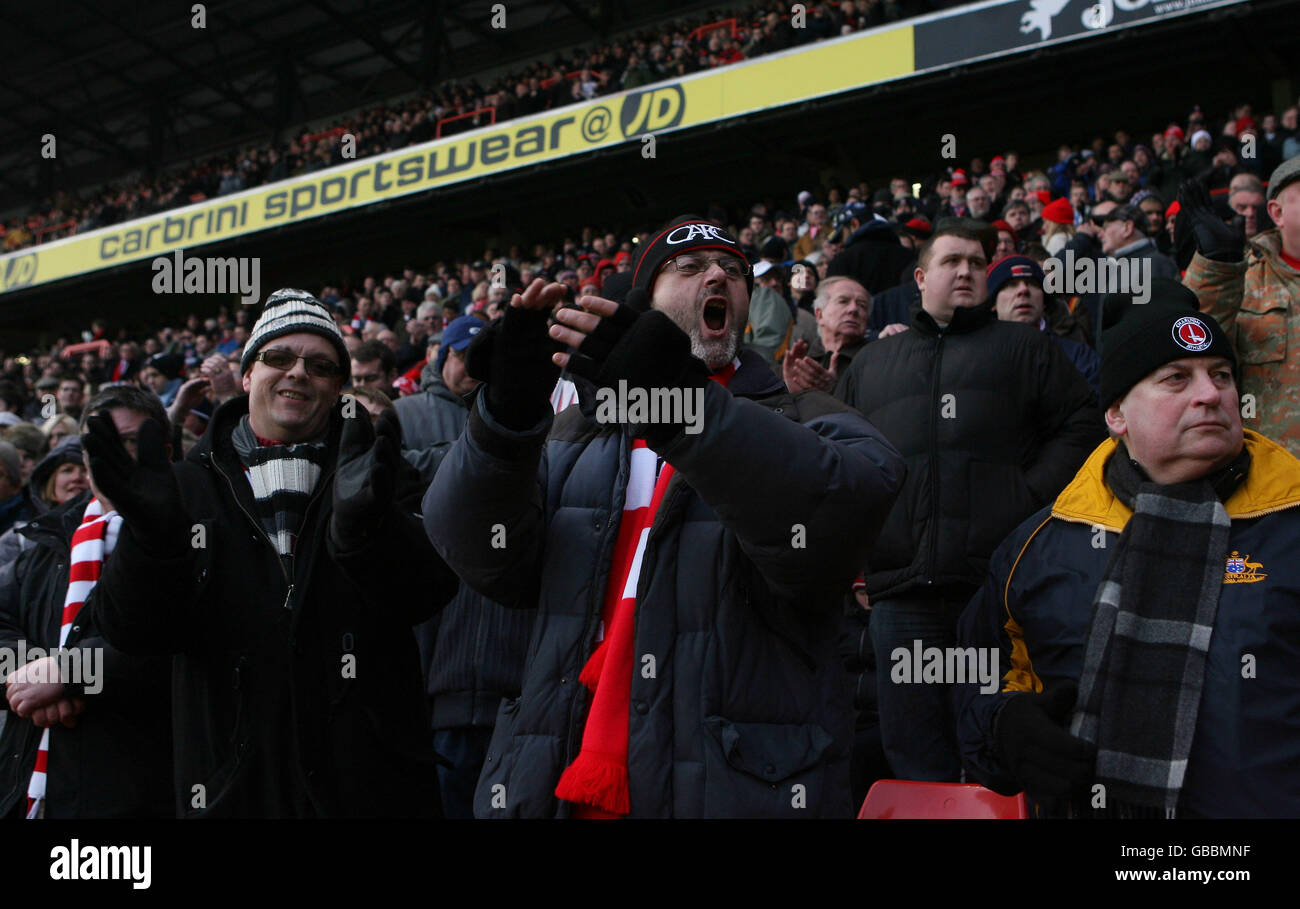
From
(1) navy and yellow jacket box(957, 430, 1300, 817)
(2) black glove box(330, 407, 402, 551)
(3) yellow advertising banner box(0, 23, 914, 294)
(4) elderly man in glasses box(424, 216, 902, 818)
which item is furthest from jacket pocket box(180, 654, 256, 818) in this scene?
(3) yellow advertising banner box(0, 23, 914, 294)

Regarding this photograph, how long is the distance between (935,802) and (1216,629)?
0.87m

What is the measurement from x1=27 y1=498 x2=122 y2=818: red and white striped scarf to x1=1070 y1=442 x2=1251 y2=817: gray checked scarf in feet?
7.72

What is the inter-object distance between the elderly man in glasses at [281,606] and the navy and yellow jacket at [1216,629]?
1.24 metres

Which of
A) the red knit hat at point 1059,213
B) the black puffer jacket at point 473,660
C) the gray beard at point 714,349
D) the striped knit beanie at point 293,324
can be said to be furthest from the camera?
the red knit hat at point 1059,213

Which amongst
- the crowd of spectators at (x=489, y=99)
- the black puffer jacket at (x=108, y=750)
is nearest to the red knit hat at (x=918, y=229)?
the black puffer jacket at (x=108, y=750)

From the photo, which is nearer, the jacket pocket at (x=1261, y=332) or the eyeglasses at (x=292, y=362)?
the eyeglasses at (x=292, y=362)

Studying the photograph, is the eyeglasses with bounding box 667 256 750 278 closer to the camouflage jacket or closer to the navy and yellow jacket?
the navy and yellow jacket

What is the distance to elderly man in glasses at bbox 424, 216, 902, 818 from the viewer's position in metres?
1.73

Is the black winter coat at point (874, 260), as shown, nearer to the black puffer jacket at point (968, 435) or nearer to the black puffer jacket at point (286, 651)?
the black puffer jacket at point (968, 435)

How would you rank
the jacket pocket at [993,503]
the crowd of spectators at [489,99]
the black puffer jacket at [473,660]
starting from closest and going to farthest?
the black puffer jacket at [473,660] < the jacket pocket at [993,503] < the crowd of spectators at [489,99]

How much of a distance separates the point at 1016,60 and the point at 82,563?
13.3m

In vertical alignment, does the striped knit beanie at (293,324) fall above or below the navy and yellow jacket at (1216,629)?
above

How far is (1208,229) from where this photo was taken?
2.90 meters

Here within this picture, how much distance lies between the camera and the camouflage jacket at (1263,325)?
113 inches
